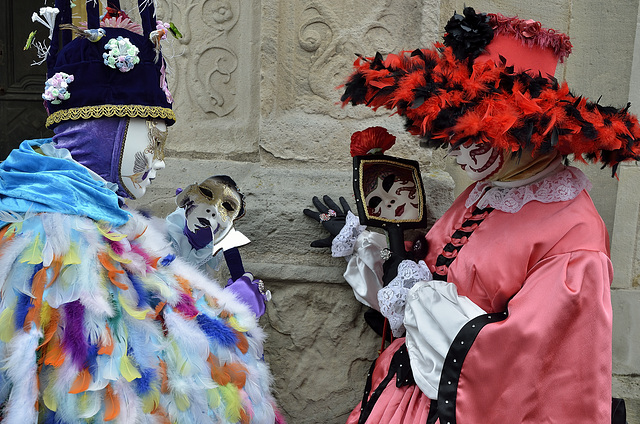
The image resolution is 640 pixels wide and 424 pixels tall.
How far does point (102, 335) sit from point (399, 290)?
0.86 m

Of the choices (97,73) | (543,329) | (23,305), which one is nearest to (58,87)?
(97,73)

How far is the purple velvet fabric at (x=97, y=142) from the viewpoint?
1.54 m

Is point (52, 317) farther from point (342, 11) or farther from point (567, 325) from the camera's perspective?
point (342, 11)

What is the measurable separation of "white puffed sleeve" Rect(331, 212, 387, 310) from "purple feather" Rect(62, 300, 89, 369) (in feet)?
3.11

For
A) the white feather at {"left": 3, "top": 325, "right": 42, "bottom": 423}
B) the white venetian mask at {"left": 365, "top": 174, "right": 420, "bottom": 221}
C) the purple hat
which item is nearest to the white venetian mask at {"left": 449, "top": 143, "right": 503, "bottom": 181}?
the white venetian mask at {"left": 365, "top": 174, "right": 420, "bottom": 221}

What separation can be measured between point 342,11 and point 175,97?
839 mm

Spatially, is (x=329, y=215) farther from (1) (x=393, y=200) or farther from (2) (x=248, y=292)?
(2) (x=248, y=292)

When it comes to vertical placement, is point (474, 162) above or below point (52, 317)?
above

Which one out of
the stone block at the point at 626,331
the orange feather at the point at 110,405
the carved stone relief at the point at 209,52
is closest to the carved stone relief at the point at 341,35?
the carved stone relief at the point at 209,52

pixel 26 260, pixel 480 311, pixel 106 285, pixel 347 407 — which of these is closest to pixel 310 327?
pixel 347 407

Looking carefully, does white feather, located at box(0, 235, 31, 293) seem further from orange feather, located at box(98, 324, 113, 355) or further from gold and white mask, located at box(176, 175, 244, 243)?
gold and white mask, located at box(176, 175, 244, 243)

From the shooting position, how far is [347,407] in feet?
7.31

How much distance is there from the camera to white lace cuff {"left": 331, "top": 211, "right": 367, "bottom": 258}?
2045 millimetres

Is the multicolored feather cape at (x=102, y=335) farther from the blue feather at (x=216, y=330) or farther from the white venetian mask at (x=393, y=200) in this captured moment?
the white venetian mask at (x=393, y=200)
